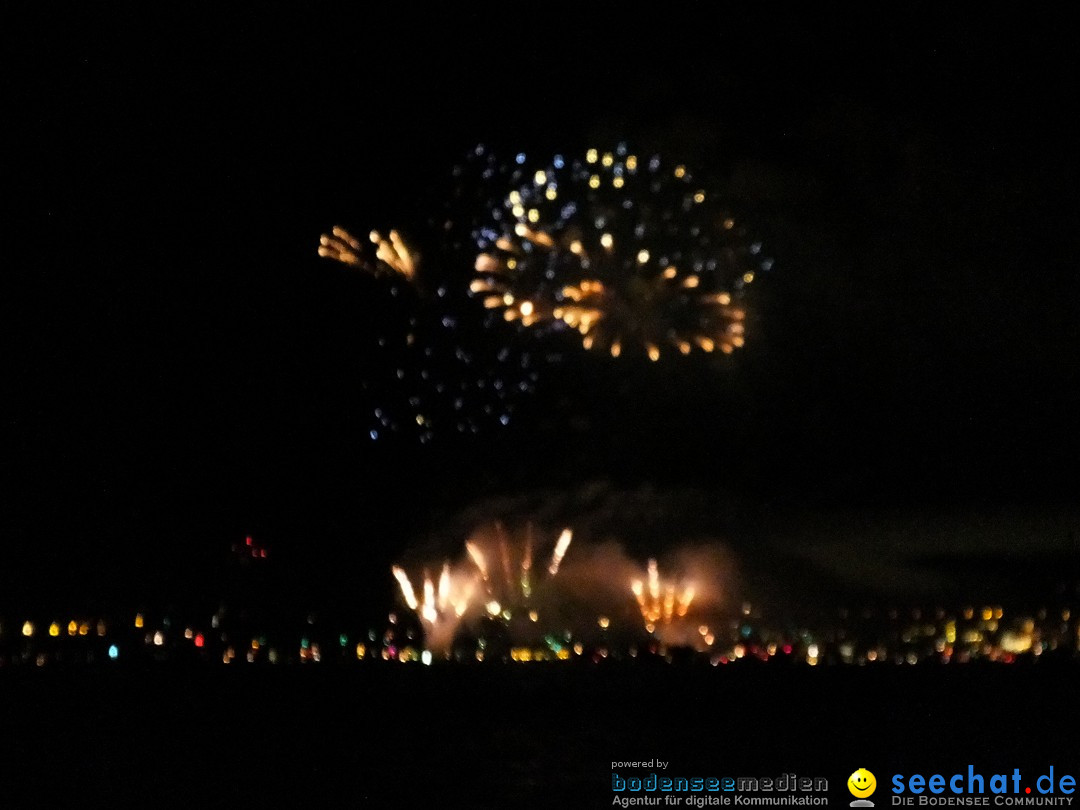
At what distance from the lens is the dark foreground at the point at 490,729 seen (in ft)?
31.6

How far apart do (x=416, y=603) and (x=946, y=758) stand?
20.4 meters

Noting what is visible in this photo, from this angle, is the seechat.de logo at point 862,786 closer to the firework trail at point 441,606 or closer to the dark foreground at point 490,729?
the dark foreground at point 490,729

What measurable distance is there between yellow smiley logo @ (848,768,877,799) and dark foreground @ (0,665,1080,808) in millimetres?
114

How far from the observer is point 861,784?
29.9 ft

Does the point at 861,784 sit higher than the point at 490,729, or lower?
lower

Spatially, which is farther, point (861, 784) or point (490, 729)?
point (490, 729)

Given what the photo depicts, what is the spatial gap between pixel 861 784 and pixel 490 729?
13.3ft

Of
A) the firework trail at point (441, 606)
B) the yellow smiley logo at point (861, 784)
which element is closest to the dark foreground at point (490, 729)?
the yellow smiley logo at point (861, 784)

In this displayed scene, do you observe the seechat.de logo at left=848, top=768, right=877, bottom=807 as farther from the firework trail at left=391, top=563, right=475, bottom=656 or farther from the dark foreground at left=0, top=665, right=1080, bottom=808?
the firework trail at left=391, top=563, right=475, bottom=656

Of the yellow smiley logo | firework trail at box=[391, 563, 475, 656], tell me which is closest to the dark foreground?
the yellow smiley logo

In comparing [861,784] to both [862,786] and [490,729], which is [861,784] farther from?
[490,729]

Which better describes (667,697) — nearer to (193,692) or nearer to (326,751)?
(326,751)

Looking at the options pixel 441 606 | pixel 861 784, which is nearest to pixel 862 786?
pixel 861 784

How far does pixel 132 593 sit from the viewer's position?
31.2m
